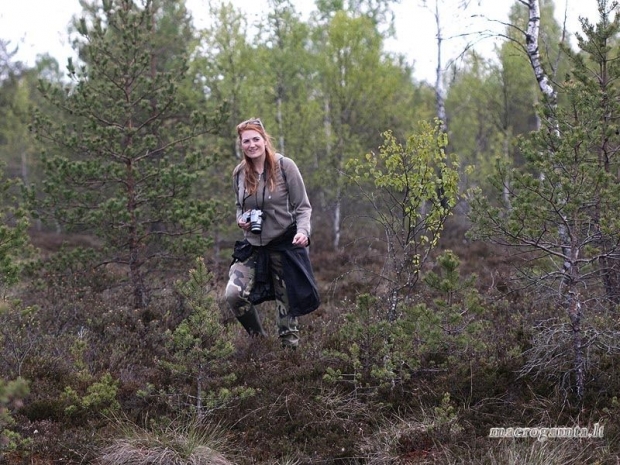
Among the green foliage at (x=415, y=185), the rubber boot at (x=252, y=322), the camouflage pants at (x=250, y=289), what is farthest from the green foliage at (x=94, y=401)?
the green foliage at (x=415, y=185)

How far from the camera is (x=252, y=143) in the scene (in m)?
5.00

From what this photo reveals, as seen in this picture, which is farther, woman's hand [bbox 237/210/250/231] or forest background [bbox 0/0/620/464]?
woman's hand [bbox 237/210/250/231]

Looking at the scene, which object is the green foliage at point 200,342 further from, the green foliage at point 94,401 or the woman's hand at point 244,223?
the woman's hand at point 244,223

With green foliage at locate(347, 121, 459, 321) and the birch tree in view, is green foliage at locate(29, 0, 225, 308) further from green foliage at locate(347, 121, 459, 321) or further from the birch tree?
the birch tree

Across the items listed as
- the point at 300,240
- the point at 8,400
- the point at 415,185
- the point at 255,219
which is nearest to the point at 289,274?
the point at 300,240

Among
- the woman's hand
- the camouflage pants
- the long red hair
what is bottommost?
the camouflage pants

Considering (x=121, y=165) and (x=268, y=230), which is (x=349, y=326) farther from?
(x=121, y=165)

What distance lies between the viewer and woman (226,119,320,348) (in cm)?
503

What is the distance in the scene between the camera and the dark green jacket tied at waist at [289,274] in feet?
16.5

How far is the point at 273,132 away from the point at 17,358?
401 inches

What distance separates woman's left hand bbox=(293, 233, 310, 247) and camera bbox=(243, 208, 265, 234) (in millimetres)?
332

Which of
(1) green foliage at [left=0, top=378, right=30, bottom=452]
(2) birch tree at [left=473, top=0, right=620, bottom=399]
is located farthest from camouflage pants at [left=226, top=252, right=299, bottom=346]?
(1) green foliage at [left=0, top=378, right=30, bottom=452]

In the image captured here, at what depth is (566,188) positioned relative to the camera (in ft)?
13.3

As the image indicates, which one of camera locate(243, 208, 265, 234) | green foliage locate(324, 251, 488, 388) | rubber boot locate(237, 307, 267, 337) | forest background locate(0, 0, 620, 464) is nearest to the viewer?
forest background locate(0, 0, 620, 464)
